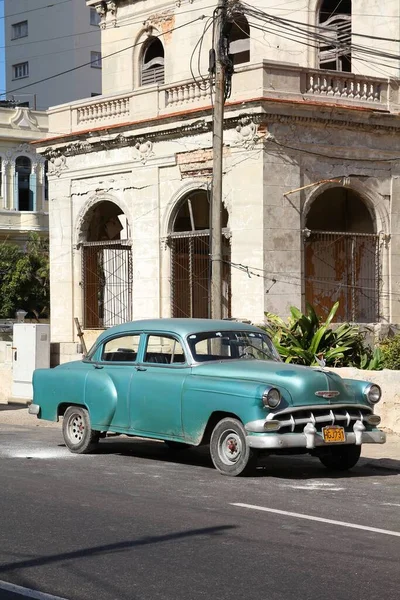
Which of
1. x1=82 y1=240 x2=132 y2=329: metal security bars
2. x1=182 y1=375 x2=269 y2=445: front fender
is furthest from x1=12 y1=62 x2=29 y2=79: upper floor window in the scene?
x1=182 y1=375 x2=269 y2=445: front fender

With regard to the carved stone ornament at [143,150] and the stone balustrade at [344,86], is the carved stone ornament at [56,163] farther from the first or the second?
the stone balustrade at [344,86]

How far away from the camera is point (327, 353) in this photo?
63.8 feet

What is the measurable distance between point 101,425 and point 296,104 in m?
12.3

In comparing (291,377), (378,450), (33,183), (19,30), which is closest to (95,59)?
(19,30)

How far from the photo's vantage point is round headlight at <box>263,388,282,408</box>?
11891mm

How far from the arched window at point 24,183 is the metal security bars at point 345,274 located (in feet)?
124

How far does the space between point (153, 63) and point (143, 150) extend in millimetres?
6740

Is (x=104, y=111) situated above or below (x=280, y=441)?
above

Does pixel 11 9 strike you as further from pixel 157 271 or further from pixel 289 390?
pixel 289 390

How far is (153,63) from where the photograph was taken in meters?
33.1

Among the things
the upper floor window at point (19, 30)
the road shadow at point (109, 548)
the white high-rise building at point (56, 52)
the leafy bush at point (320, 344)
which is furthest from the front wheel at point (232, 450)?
the upper floor window at point (19, 30)

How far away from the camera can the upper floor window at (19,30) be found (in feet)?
243

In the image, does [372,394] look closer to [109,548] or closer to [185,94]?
[109,548]

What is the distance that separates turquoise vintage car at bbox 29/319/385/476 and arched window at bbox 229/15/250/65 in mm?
17616
